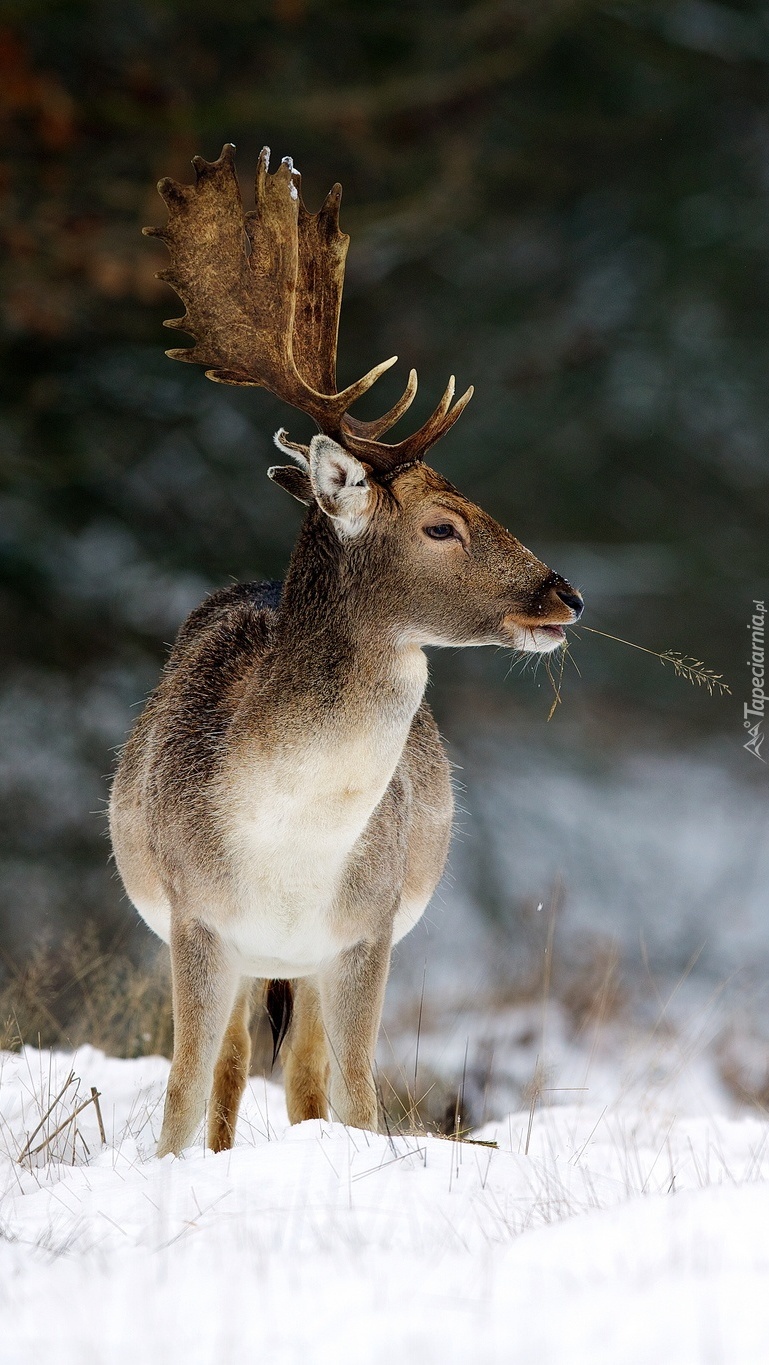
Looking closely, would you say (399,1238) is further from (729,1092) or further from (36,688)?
(36,688)

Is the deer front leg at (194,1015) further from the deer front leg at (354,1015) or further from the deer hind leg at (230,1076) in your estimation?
the deer hind leg at (230,1076)

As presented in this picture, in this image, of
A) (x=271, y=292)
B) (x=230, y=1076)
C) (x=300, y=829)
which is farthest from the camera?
(x=230, y=1076)

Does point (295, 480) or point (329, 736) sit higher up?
point (295, 480)

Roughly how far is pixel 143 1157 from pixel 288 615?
1531 mm

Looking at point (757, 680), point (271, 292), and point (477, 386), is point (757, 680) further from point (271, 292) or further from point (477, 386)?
point (271, 292)

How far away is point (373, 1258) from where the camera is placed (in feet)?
9.58

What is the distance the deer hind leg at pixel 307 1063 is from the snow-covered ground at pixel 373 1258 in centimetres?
88

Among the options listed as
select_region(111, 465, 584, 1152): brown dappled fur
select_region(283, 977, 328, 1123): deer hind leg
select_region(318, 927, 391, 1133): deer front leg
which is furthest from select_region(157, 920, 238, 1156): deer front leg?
select_region(283, 977, 328, 1123): deer hind leg

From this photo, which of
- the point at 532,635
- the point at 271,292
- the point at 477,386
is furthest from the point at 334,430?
the point at 477,386

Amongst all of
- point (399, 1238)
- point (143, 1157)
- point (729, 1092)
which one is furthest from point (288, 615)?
point (729, 1092)

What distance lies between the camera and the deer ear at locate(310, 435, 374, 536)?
4074 millimetres

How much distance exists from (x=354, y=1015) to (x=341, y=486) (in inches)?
57.5

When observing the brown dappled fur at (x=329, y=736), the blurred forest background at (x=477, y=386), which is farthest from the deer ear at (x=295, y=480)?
the blurred forest background at (x=477, y=386)

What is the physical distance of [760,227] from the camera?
1167 centimetres
